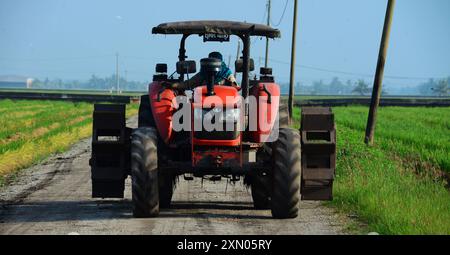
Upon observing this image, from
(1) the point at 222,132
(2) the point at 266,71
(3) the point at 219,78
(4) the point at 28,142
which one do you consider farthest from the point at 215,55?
(4) the point at 28,142

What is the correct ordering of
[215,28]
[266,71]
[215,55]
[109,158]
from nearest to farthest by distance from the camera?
[215,28], [109,158], [215,55], [266,71]

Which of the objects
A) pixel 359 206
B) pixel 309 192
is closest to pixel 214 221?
pixel 309 192

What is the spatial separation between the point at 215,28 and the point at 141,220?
3.14 meters

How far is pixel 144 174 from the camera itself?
12.5m

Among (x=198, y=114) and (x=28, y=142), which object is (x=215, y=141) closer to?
(x=198, y=114)

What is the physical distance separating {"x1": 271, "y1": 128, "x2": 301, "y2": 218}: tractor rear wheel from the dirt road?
0.22 meters

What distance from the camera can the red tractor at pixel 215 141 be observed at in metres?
12.6

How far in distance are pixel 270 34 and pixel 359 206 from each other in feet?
9.74

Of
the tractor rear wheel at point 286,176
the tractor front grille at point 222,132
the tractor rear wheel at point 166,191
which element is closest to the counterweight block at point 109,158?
the tractor rear wheel at point 166,191

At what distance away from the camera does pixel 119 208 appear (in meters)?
13.9

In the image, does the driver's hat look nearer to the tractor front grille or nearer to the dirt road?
the tractor front grille

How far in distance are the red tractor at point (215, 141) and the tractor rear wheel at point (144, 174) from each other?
1 centimetres

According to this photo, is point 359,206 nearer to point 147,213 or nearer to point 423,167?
point 147,213

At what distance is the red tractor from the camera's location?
41.4 ft
